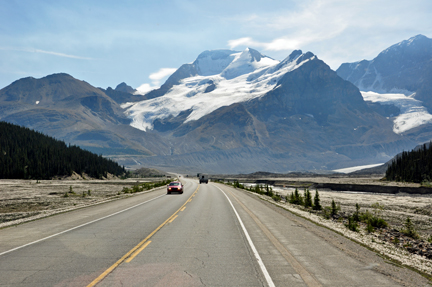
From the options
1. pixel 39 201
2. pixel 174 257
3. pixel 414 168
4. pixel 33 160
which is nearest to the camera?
pixel 174 257

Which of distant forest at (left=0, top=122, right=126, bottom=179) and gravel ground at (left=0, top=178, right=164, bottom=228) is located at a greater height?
distant forest at (left=0, top=122, right=126, bottom=179)

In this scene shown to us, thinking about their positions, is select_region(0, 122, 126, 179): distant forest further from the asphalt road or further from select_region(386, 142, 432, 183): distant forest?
select_region(386, 142, 432, 183): distant forest

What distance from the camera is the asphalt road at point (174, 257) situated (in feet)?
25.4

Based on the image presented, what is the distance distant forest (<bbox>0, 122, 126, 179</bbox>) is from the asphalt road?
262 ft

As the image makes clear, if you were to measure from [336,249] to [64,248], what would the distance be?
908cm

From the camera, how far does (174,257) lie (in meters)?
9.73

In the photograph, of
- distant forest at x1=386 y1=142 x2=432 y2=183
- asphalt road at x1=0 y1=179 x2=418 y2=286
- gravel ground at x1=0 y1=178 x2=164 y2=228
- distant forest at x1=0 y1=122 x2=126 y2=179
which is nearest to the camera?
asphalt road at x1=0 y1=179 x2=418 y2=286

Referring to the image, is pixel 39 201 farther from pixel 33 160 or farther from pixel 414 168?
pixel 414 168

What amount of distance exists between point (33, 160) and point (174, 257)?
9653 cm

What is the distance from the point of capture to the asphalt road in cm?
774

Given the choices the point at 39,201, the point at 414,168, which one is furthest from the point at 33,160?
the point at 414,168

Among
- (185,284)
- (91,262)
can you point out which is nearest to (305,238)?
(185,284)

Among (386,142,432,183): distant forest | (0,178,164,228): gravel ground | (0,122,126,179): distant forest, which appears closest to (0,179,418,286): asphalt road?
(0,178,164,228): gravel ground

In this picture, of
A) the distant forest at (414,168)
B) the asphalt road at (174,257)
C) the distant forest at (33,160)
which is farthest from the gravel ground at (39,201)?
the distant forest at (414,168)
